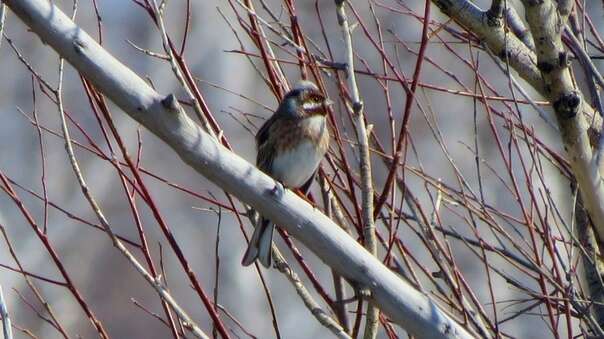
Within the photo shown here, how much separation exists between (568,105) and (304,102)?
1.19 meters

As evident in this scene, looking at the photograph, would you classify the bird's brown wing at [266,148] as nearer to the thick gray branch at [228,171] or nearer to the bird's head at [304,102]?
the bird's head at [304,102]

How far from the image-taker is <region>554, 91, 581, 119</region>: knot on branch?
2656mm

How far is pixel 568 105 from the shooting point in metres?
2.66

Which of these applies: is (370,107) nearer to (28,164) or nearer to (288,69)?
(288,69)

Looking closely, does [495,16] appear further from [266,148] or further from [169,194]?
[169,194]

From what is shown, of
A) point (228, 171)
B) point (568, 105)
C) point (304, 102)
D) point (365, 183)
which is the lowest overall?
point (228, 171)

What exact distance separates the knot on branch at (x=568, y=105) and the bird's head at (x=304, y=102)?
0.98m

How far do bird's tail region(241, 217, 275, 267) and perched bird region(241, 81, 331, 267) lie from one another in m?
0.32

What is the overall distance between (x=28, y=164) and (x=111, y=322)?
243 centimetres

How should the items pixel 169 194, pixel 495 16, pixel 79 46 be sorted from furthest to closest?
pixel 169 194, pixel 495 16, pixel 79 46

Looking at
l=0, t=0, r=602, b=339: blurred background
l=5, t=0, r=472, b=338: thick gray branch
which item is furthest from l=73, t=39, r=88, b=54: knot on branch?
l=0, t=0, r=602, b=339: blurred background

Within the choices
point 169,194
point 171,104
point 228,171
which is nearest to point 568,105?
point 228,171

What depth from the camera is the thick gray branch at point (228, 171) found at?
6.94 feet

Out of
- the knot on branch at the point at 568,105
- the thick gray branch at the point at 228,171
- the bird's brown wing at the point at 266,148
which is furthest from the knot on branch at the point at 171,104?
the bird's brown wing at the point at 266,148
